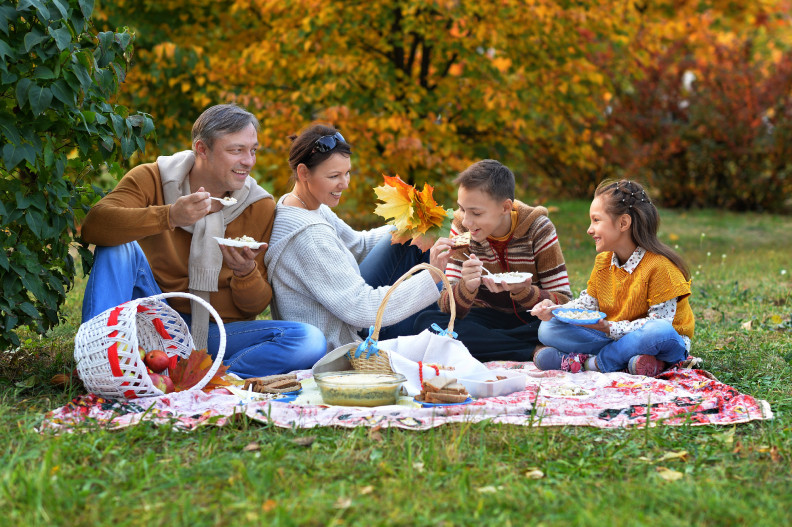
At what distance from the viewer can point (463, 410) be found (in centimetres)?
313

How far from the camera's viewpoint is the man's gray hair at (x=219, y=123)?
382 cm

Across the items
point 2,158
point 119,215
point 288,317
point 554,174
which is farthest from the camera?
point 554,174

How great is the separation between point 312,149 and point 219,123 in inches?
18.9

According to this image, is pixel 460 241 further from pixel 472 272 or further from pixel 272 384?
pixel 272 384

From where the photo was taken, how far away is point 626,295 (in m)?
4.00

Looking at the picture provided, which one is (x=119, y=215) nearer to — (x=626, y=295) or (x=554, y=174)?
(x=626, y=295)

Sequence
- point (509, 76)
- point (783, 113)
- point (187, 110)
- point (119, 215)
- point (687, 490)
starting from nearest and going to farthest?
1. point (687, 490)
2. point (119, 215)
3. point (509, 76)
4. point (187, 110)
5. point (783, 113)

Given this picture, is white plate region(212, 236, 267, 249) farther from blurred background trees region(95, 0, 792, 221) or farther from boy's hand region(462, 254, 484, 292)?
blurred background trees region(95, 0, 792, 221)

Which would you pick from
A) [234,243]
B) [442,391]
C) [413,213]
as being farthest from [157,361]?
[413,213]

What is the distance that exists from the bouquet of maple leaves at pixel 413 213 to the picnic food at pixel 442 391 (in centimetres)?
94

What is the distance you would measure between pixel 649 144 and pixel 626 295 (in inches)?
349

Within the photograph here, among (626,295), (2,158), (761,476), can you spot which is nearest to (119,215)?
(2,158)

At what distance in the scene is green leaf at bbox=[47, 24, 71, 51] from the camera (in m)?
3.19

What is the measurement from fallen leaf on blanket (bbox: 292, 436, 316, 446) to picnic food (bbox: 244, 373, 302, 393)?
0.67 m
